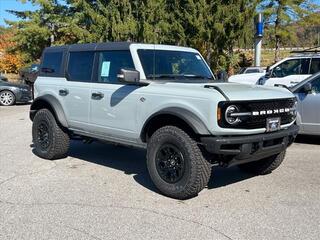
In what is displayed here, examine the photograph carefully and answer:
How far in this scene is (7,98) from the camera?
741 inches

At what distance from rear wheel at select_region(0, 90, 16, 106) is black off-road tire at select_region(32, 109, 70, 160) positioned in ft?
37.5

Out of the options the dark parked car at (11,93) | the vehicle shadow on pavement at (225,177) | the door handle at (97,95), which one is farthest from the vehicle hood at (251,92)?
the dark parked car at (11,93)

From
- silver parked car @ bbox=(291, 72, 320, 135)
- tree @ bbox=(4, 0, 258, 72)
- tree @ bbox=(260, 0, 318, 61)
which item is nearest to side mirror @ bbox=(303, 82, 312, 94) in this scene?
silver parked car @ bbox=(291, 72, 320, 135)

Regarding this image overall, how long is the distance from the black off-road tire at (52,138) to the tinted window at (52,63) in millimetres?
682

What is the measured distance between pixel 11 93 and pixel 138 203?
14643 millimetres

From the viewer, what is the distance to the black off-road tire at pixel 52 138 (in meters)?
7.71

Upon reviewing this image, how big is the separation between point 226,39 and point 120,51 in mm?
13989

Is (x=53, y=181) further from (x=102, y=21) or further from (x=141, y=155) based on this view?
(x=102, y=21)

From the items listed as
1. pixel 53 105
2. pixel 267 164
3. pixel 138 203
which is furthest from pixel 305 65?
pixel 138 203

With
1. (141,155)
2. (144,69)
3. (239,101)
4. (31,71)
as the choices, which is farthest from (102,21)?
(239,101)

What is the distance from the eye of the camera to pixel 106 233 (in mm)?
4574

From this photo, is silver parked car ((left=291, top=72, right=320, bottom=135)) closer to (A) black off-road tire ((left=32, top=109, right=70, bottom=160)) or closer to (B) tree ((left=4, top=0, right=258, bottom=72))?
(A) black off-road tire ((left=32, top=109, right=70, bottom=160))

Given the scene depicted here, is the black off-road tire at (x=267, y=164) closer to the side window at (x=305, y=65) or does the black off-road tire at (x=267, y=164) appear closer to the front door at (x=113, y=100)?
the front door at (x=113, y=100)

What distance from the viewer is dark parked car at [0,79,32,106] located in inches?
739
